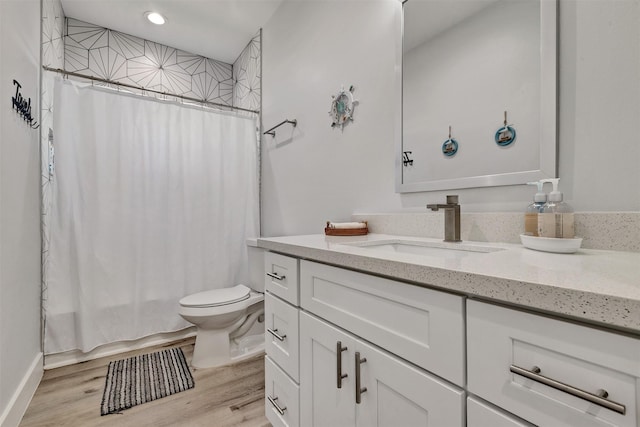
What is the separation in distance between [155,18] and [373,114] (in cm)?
220

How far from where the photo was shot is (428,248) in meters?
1.06

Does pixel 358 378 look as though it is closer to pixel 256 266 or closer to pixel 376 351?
pixel 376 351

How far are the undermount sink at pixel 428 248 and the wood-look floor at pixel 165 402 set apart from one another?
39.4 inches

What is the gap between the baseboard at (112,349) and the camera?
185 cm

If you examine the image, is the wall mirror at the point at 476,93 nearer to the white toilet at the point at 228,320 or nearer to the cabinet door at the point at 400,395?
the cabinet door at the point at 400,395

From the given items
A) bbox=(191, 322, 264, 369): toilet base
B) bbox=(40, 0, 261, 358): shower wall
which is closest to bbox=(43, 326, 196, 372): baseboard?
bbox=(40, 0, 261, 358): shower wall

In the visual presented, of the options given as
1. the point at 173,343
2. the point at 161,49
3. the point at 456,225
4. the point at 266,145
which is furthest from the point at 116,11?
the point at 456,225

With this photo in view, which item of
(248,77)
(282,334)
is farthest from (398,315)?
(248,77)

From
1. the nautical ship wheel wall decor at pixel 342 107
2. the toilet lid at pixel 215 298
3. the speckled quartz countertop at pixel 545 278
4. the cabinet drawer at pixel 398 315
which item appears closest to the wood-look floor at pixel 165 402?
the toilet lid at pixel 215 298

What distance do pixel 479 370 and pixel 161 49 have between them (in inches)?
138

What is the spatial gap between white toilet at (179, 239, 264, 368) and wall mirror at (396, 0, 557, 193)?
1.26 m

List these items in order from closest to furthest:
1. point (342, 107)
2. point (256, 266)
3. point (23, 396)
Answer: point (23, 396), point (342, 107), point (256, 266)

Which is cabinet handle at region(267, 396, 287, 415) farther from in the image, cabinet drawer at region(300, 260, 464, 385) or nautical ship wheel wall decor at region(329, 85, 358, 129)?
nautical ship wheel wall decor at region(329, 85, 358, 129)

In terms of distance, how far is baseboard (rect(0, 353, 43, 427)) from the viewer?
4.03ft
